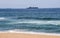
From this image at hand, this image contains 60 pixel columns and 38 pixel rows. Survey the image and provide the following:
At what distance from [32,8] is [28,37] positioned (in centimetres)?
5874

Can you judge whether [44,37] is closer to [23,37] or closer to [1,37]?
[23,37]

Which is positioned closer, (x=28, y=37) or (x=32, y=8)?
(x=28, y=37)

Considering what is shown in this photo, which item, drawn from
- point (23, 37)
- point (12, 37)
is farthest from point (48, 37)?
point (12, 37)

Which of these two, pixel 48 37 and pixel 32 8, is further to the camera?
pixel 32 8

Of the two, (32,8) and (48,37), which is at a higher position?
(32,8)

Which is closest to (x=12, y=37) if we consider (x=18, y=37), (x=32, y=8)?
(x=18, y=37)

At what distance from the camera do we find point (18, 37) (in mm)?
8156

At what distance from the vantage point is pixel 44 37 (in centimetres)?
831

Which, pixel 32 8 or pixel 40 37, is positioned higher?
pixel 32 8

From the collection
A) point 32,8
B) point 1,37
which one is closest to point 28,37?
point 1,37

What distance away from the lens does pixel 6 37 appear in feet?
26.9

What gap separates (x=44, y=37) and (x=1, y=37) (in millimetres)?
2189

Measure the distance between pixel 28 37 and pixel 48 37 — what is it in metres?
1.03

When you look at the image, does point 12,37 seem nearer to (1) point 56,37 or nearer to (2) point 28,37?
(2) point 28,37
